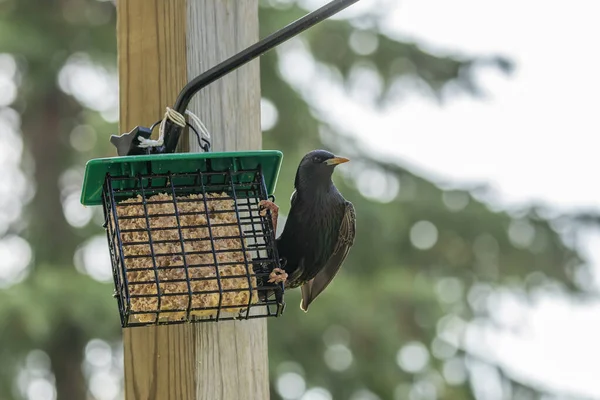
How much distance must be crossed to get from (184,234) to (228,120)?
1.00ft

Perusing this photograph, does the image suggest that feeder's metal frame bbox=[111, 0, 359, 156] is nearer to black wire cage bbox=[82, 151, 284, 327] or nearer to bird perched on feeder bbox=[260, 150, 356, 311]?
black wire cage bbox=[82, 151, 284, 327]

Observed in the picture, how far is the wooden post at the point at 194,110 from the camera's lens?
2383 mm

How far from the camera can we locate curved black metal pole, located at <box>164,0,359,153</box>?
7.43 ft

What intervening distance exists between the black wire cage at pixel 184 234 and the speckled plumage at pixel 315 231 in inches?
12.7

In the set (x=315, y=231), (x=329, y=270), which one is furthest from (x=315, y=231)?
(x=329, y=270)

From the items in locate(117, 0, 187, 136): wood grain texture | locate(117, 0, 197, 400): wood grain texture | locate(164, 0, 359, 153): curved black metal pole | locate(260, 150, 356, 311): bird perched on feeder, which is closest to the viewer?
locate(164, 0, 359, 153): curved black metal pole

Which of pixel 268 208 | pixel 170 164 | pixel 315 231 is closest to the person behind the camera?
pixel 170 164

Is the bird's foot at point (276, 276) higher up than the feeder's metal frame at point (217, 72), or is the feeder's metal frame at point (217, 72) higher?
the feeder's metal frame at point (217, 72)

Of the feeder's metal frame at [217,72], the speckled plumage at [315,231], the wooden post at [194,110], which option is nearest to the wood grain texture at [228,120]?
the wooden post at [194,110]

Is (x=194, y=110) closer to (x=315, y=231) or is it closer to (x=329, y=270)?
(x=315, y=231)

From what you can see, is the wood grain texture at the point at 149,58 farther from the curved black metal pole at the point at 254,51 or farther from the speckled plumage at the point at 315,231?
the speckled plumage at the point at 315,231

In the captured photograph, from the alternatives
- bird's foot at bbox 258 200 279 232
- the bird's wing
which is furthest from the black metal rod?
the bird's wing

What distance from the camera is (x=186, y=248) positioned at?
238 cm

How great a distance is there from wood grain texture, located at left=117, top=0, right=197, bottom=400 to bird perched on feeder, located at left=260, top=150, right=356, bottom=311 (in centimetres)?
50
